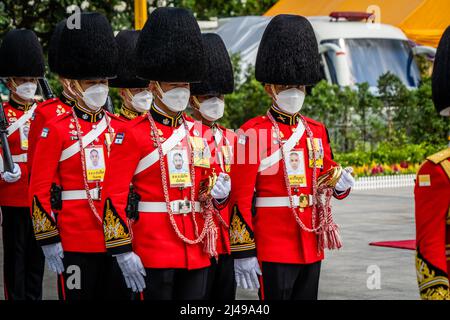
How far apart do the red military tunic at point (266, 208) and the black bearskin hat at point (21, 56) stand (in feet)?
11.2

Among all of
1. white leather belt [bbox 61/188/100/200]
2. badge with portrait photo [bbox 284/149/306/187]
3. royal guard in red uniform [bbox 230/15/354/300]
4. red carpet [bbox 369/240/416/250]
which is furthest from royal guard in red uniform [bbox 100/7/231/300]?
red carpet [bbox 369/240/416/250]

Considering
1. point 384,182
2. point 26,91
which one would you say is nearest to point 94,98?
point 26,91

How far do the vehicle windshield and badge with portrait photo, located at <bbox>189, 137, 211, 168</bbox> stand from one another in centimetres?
2004

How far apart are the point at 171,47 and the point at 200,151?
2.04 feet

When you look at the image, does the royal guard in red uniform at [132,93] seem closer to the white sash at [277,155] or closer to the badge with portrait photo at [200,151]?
the white sash at [277,155]

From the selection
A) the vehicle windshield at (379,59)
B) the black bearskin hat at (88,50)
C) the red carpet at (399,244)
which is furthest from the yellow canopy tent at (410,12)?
the black bearskin hat at (88,50)

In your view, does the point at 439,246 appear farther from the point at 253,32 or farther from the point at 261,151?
the point at 253,32

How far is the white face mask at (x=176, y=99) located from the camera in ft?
21.7

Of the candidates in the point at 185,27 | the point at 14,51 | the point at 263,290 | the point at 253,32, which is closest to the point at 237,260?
the point at 263,290

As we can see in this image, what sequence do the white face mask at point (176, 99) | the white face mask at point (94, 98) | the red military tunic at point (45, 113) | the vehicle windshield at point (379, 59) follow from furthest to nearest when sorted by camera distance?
the vehicle windshield at point (379, 59)
the red military tunic at point (45, 113)
the white face mask at point (94, 98)
the white face mask at point (176, 99)

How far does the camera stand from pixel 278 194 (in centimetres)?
708

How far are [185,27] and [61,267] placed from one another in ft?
5.76

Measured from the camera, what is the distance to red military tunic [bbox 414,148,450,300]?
4.91 metres

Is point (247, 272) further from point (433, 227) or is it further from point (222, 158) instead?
point (433, 227)
